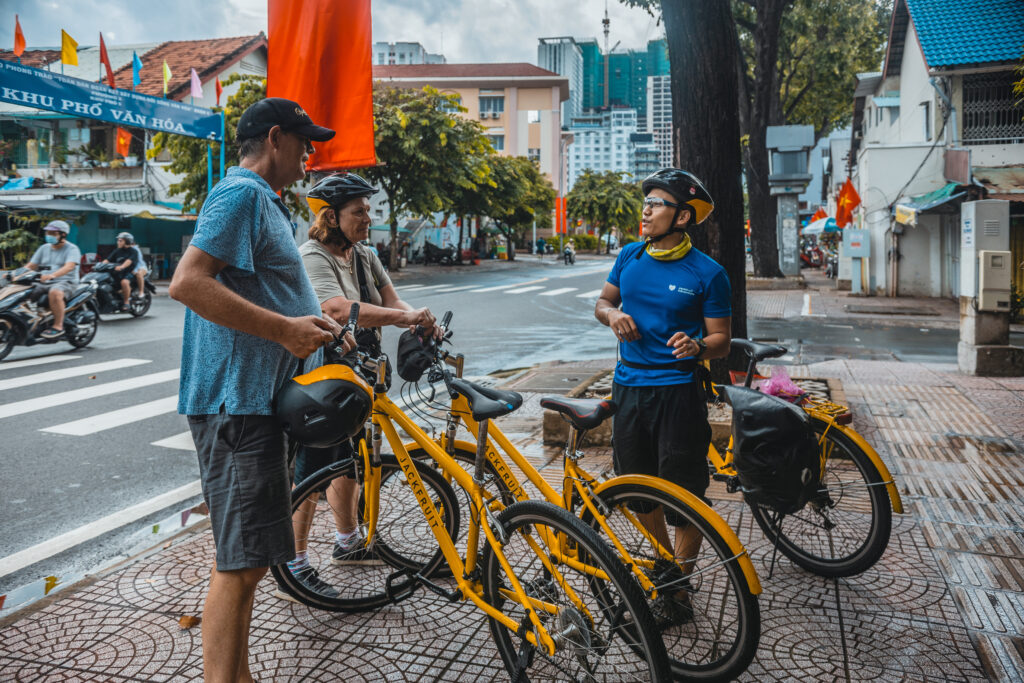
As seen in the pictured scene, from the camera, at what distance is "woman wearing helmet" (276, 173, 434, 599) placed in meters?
3.48

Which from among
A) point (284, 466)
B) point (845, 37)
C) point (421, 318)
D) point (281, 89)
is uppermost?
point (845, 37)

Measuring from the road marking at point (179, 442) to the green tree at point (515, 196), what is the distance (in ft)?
103

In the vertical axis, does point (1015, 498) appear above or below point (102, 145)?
below

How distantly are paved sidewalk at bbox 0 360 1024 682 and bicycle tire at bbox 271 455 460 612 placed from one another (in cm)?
8

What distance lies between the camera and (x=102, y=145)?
110 ft

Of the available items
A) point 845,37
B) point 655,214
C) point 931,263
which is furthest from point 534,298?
point 655,214

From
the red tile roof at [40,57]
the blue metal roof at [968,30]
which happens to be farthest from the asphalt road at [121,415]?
the red tile roof at [40,57]

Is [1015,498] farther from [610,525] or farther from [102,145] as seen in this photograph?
[102,145]

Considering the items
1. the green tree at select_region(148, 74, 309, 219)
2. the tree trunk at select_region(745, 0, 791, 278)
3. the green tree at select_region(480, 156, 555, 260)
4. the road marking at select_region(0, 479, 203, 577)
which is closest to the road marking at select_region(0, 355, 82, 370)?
the road marking at select_region(0, 479, 203, 577)

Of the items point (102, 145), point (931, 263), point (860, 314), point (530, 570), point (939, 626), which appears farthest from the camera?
point (102, 145)

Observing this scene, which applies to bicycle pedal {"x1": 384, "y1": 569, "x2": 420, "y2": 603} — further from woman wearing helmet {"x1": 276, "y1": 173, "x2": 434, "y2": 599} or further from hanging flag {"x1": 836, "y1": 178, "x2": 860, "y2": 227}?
hanging flag {"x1": 836, "y1": 178, "x2": 860, "y2": 227}

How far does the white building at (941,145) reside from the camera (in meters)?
18.6

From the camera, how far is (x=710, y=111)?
7.02 m

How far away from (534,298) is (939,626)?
1813 centimetres
